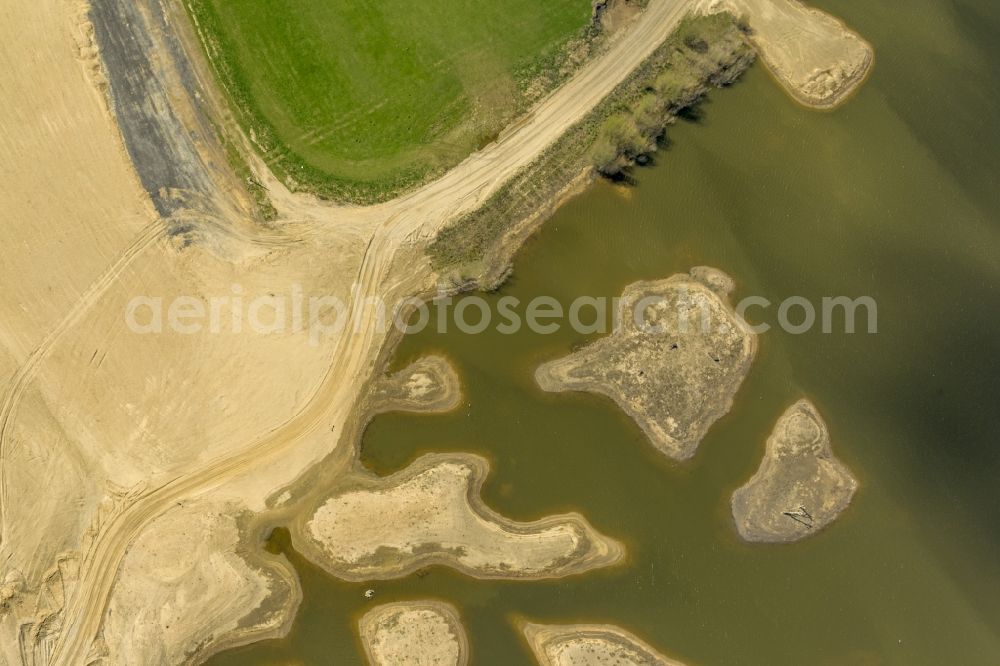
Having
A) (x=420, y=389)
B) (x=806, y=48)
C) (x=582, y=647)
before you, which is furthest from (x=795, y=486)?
(x=806, y=48)

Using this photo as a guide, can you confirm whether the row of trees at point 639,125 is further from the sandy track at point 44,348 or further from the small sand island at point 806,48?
the sandy track at point 44,348

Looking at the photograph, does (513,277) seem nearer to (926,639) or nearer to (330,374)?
(330,374)

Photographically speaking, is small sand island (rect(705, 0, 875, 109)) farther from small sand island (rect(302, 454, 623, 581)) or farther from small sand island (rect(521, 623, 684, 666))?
small sand island (rect(521, 623, 684, 666))

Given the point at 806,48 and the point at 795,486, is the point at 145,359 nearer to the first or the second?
the point at 795,486

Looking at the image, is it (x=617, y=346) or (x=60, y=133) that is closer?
(x=60, y=133)

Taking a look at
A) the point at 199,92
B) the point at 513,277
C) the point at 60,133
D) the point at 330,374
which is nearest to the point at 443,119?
the point at 513,277
